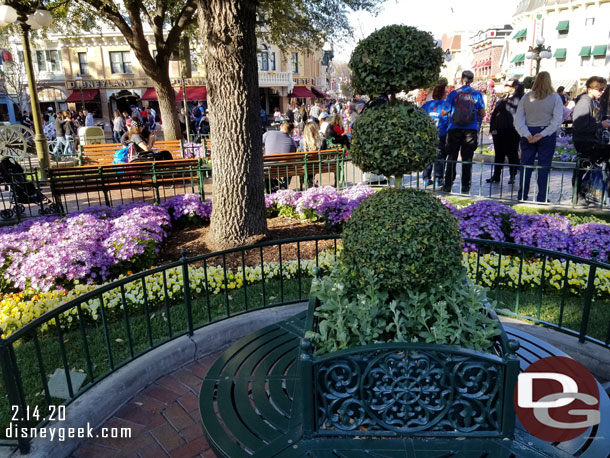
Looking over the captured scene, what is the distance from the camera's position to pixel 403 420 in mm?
2287

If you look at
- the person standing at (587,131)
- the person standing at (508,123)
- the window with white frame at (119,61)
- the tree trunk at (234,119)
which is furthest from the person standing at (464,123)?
the window with white frame at (119,61)

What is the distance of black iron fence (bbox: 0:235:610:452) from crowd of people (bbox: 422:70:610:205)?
2714 millimetres

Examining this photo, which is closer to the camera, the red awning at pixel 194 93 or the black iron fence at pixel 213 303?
the black iron fence at pixel 213 303

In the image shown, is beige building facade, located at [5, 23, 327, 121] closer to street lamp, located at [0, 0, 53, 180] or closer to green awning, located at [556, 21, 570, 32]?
green awning, located at [556, 21, 570, 32]

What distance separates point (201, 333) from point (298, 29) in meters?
14.0

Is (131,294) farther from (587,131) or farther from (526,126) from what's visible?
(587,131)

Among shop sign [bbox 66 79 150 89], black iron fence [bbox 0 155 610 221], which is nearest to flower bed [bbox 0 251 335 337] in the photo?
black iron fence [bbox 0 155 610 221]

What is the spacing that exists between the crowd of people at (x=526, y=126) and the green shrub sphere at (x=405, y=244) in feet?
17.2

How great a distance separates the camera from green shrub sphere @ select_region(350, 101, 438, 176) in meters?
2.53

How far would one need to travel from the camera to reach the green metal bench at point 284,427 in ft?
7.20

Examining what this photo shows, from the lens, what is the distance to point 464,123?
8.69 metres

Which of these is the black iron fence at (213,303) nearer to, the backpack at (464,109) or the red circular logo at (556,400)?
the red circular logo at (556,400)

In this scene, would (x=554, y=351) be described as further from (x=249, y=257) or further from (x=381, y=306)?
(x=249, y=257)

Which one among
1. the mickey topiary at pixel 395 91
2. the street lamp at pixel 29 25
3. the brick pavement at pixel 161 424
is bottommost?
the brick pavement at pixel 161 424
